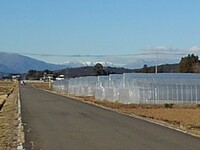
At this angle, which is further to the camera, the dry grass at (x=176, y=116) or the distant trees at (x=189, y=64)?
the distant trees at (x=189, y=64)

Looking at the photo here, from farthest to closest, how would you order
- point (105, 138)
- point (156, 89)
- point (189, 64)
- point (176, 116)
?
1. point (189, 64)
2. point (156, 89)
3. point (176, 116)
4. point (105, 138)

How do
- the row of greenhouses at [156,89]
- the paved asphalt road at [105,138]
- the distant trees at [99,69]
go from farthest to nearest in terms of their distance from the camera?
the distant trees at [99,69] → the row of greenhouses at [156,89] → the paved asphalt road at [105,138]

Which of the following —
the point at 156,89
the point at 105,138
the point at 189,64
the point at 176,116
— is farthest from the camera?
the point at 189,64

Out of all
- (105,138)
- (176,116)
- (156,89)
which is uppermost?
(156,89)

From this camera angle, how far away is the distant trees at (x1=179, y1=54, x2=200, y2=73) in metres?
102

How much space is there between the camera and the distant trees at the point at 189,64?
102 metres

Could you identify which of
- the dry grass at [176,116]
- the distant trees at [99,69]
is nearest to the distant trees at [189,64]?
the distant trees at [99,69]

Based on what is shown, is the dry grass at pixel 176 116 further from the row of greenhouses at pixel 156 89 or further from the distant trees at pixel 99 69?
the distant trees at pixel 99 69

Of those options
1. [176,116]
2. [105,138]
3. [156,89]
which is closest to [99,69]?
[156,89]

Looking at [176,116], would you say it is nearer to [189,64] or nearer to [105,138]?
[105,138]

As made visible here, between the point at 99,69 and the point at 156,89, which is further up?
the point at 99,69

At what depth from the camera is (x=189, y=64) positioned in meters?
106

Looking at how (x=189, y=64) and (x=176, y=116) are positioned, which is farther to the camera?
(x=189, y=64)

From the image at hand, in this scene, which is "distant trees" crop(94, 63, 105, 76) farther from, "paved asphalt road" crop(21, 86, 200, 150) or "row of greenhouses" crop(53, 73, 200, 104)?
"paved asphalt road" crop(21, 86, 200, 150)
